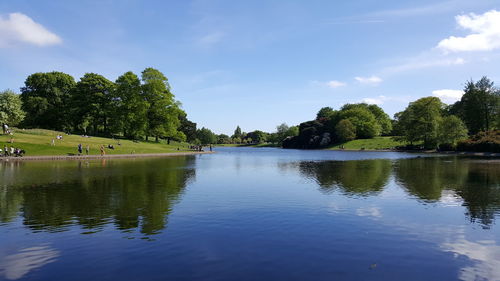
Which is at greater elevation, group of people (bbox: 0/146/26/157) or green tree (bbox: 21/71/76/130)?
green tree (bbox: 21/71/76/130)

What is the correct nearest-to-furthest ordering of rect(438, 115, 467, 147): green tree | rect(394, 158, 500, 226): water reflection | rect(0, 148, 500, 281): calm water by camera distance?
1. rect(0, 148, 500, 281): calm water
2. rect(394, 158, 500, 226): water reflection
3. rect(438, 115, 467, 147): green tree

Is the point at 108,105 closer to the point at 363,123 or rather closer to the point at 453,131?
the point at 453,131

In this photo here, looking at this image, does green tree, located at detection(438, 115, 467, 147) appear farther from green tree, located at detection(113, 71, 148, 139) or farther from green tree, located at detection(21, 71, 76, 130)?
green tree, located at detection(21, 71, 76, 130)

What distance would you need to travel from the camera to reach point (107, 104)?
303 feet

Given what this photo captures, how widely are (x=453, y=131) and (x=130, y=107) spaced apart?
90.9 m

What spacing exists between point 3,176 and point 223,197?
22921 mm

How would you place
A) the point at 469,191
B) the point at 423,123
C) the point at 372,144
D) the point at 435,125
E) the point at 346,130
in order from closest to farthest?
the point at 469,191
the point at 435,125
the point at 423,123
the point at 372,144
the point at 346,130

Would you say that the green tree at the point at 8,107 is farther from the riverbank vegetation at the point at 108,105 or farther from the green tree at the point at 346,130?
the green tree at the point at 346,130

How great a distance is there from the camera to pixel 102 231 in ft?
42.8

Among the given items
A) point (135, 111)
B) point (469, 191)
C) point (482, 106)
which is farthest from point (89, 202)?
point (482, 106)

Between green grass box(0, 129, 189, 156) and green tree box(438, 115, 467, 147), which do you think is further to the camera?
green tree box(438, 115, 467, 147)

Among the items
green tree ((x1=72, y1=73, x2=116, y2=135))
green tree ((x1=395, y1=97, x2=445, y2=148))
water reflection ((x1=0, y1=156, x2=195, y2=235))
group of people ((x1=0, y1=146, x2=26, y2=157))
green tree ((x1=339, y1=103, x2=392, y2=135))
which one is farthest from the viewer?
green tree ((x1=339, y1=103, x2=392, y2=135))

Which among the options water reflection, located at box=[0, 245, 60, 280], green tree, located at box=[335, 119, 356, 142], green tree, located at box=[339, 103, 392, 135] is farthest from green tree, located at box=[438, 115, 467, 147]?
water reflection, located at box=[0, 245, 60, 280]

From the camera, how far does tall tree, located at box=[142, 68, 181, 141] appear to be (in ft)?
290
